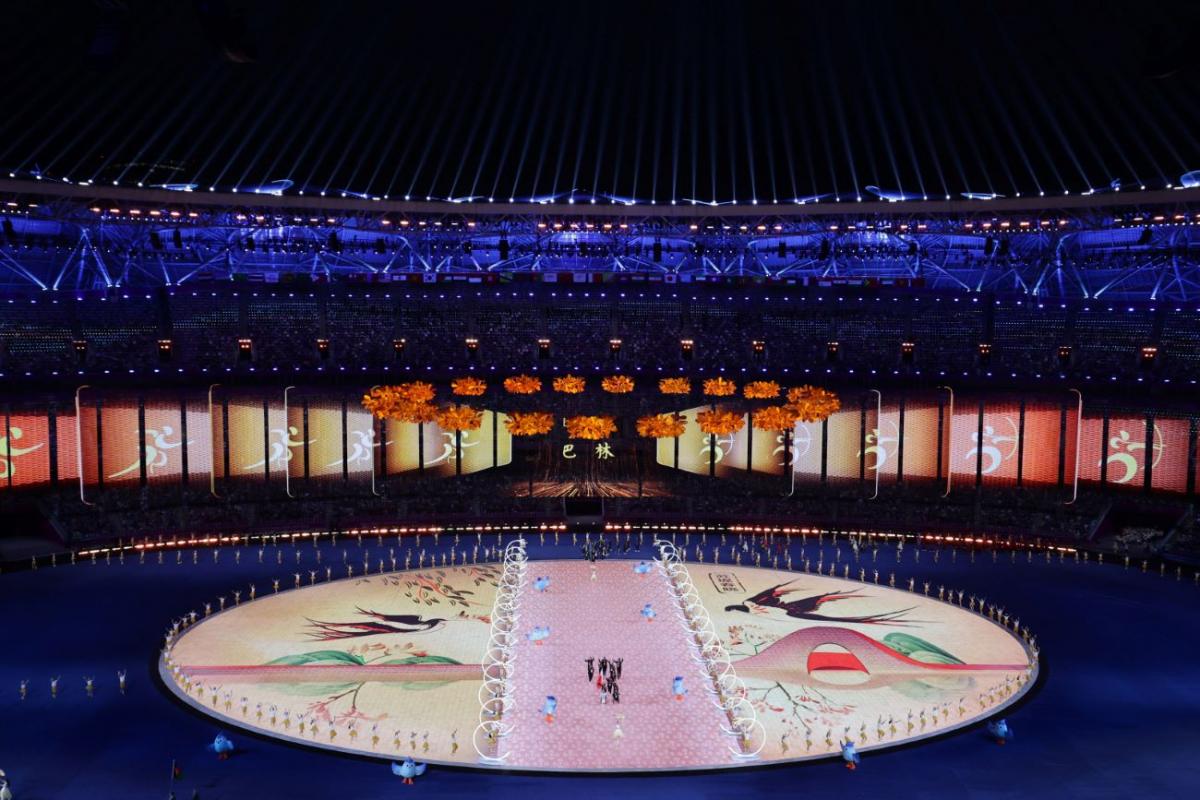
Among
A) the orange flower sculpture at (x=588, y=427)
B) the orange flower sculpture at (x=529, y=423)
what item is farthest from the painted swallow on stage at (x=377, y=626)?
the orange flower sculpture at (x=529, y=423)

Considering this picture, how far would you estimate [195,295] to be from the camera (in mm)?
47531

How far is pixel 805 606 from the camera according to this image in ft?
108

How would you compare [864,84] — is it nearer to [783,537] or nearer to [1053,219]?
[1053,219]

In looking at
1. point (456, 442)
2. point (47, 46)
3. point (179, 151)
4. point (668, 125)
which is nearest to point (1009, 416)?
point (668, 125)

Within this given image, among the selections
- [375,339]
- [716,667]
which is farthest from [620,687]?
[375,339]

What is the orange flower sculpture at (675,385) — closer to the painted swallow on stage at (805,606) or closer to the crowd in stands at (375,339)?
the crowd in stands at (375,339)

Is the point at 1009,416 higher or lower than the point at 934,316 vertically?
lower

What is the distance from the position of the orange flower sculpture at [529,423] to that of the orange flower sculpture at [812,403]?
35.5 feet

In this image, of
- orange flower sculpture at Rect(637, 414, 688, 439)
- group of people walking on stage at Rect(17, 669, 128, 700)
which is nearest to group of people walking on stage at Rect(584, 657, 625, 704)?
group of people walking on stage at Rect(17, 669, 128, 700)

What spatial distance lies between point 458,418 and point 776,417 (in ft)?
45.9

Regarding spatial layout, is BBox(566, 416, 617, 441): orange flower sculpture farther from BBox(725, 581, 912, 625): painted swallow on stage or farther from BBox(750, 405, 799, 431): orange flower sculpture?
BBox(725, 581, 912, 625): painted swallow on stage

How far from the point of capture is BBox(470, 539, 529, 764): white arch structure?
2168 centimetres

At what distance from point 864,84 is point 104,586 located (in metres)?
32.4

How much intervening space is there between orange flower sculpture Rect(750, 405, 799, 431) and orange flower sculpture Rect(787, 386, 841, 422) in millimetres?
301
